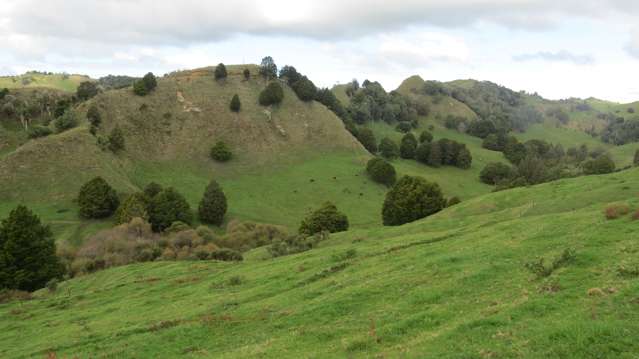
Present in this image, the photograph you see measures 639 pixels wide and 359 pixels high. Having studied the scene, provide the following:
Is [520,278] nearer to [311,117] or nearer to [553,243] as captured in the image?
[553,243]

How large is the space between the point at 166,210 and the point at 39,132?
41.6m

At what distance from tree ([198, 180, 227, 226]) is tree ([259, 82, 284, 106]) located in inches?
1923

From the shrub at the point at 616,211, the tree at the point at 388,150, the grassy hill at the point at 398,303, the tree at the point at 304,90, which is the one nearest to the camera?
the grassy hill at the point at 398,303

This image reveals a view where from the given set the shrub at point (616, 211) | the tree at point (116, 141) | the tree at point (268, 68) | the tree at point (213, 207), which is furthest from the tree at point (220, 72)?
the shrub at point (616, 211)

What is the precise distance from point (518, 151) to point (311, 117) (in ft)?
239

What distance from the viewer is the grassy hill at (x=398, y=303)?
15508mm

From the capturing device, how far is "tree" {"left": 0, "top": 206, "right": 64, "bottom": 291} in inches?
2224

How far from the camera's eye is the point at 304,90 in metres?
146

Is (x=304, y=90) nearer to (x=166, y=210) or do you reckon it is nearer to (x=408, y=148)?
(x=408, y=148)

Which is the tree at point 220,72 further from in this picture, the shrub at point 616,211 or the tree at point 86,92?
the shrub at point 616,211

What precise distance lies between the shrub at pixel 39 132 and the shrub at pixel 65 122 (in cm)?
339

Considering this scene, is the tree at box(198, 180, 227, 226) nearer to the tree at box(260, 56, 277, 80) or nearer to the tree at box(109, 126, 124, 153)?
the tree at box(109, 126, 124, 153)

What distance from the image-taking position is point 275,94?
139 metres

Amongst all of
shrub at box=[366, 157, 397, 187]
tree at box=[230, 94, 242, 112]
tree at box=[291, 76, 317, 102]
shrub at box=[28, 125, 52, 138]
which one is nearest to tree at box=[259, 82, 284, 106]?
tree at box=[230, 94, 242, 112]
